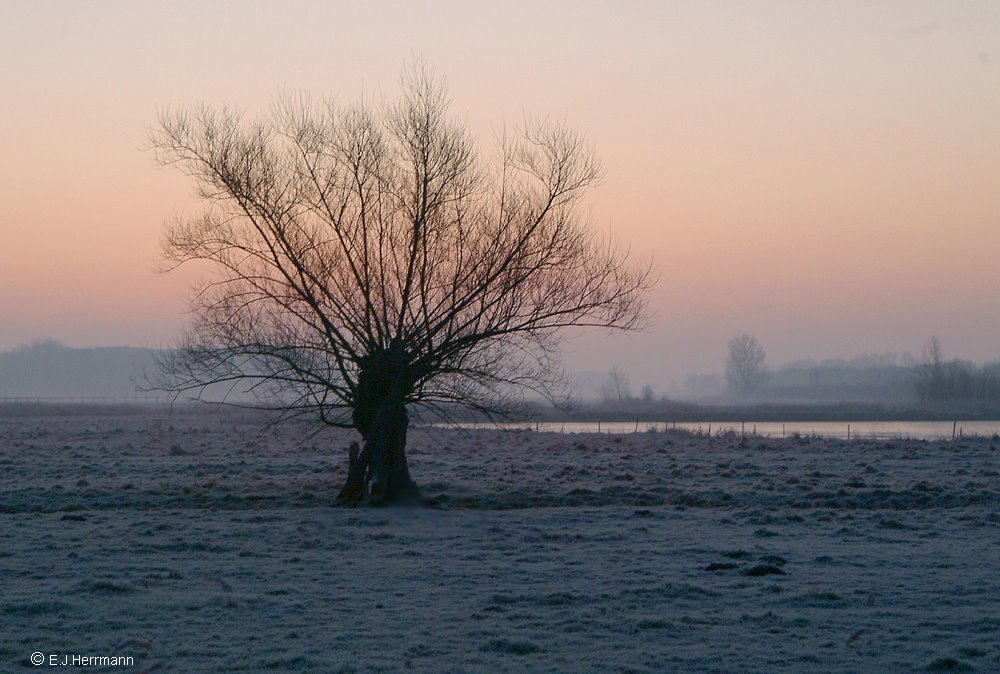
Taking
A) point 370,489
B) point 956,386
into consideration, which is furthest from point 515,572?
point 956,386

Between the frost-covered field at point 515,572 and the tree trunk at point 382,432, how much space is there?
1017 millimetres

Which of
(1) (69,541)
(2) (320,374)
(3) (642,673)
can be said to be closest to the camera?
(3) (642,673)

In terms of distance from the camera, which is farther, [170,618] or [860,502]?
[860,502]

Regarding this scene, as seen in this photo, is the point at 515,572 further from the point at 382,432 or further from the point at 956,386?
the point at 956,386

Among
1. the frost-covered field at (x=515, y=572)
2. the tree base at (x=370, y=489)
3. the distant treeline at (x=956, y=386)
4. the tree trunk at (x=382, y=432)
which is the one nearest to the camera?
the frost-covered field at (x=515, y=572)

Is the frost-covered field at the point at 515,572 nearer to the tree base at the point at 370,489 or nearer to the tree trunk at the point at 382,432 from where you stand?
the tree base at the point at 370,489

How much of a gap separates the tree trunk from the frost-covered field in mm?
1017

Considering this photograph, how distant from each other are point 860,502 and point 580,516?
6305 millimetres

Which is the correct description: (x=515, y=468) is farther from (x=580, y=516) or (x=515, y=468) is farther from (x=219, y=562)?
(x=219, y=562)

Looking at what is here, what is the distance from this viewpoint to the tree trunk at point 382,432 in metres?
19.0

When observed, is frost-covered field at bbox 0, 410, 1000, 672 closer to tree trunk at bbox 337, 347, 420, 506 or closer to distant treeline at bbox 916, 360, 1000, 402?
tree trunk at bbox 337, 347, 420, 506

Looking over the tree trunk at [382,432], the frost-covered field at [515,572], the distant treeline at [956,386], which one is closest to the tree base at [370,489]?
the tree trunk at [382,432]

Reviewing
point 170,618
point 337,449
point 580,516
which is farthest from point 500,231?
point 337,449

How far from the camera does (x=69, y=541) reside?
14094 mm
